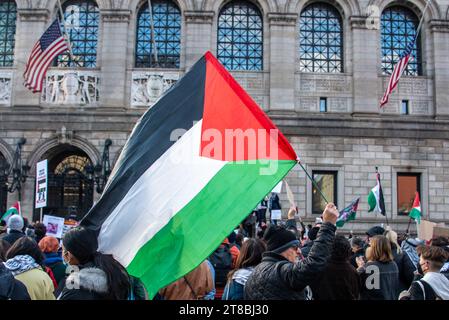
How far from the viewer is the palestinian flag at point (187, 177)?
194 inches

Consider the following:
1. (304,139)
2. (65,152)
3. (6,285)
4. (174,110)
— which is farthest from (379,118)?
(6,285)

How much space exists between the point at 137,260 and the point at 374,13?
2327 cm

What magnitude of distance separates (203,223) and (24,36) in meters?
22.6

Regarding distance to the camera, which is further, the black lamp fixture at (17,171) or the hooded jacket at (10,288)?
the black lamp fixture at (17,171)

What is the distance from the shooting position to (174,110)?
565 cm

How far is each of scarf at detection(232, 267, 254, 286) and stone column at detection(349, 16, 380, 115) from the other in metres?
20.3

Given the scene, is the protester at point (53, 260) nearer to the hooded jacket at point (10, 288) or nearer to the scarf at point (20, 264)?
the scarf at point (20, 264)

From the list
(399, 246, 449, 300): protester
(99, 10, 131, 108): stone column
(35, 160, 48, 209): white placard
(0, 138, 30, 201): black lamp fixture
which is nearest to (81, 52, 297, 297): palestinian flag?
(399, 246, 449, 300): protester

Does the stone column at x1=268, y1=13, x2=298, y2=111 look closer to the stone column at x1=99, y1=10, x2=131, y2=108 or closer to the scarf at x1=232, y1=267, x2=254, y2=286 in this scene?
the stone column at x1=99, y1=10, x2=131, y2=108

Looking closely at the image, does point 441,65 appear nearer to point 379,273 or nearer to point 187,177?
point 379,273

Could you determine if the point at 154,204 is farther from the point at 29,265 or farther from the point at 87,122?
the point at 87,122

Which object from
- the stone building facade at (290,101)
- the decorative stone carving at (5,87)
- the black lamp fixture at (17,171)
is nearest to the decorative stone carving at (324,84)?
the stone building facade at (290,101)

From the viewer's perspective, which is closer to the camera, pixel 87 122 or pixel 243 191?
pixel 243 191

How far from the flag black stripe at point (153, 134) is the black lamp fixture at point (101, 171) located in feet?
59.2
